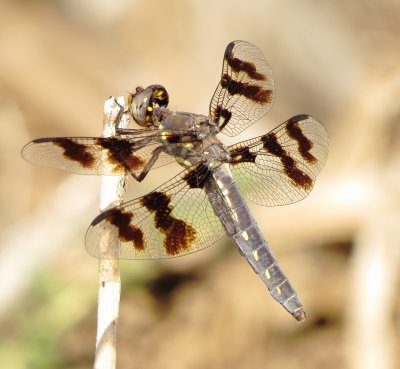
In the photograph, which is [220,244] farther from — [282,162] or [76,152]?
[76,152]

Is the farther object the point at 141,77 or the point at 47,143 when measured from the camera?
the point at 141,77

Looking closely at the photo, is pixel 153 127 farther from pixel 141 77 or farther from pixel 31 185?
pixel 141 77

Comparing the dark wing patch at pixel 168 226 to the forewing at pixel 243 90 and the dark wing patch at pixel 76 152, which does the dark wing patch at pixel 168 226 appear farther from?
the forewing at pixel 243 90

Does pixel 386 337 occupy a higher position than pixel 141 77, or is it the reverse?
pixel 141 77

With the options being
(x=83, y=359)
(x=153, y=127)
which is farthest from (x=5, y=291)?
(x=153, y=127)

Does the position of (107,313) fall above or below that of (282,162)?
below

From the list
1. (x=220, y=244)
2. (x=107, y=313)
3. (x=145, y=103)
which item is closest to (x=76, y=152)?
(x=145, y=103)

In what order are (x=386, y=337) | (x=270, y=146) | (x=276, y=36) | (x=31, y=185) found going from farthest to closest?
(x=276, y=36)
(x=31, y=185)
(x=386, y=337)
(x=270, y=146)
